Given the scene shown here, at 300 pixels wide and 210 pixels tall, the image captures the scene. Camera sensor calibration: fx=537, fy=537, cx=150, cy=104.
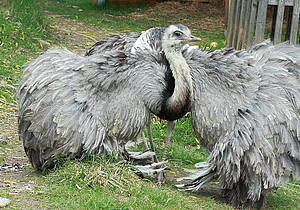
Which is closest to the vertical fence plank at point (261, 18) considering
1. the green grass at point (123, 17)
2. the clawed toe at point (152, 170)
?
the green grass at point (123, 17)

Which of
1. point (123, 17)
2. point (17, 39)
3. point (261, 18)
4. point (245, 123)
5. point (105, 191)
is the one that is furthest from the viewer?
point (123, 17)

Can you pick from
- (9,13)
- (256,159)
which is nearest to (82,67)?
(256,159)

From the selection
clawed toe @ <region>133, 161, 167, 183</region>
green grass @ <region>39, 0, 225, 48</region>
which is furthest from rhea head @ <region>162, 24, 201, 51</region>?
green grass @ <region>39, 0, 225, 48</region>

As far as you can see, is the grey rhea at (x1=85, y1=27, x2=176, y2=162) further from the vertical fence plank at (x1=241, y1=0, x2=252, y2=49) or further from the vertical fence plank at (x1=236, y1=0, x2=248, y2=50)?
the vertical fence plank at (x1=236, y1=0, x2=248, y2=50)

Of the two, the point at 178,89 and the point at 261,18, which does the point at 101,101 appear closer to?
the point at 178,89

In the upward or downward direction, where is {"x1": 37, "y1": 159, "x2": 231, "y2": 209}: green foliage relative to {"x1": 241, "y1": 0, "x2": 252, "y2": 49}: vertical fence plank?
downward

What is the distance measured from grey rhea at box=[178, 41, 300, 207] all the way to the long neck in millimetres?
250

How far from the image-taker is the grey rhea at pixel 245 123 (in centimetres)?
548

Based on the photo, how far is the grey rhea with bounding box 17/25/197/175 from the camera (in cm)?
547

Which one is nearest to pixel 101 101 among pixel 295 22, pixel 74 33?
pixel 295 22

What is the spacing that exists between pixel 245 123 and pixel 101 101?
1.51m

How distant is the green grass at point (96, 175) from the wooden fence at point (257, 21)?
1.56m

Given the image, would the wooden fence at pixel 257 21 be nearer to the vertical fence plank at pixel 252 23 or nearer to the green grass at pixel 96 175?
the vertical fence plank at pixel 252 23

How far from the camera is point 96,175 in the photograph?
206 inches
